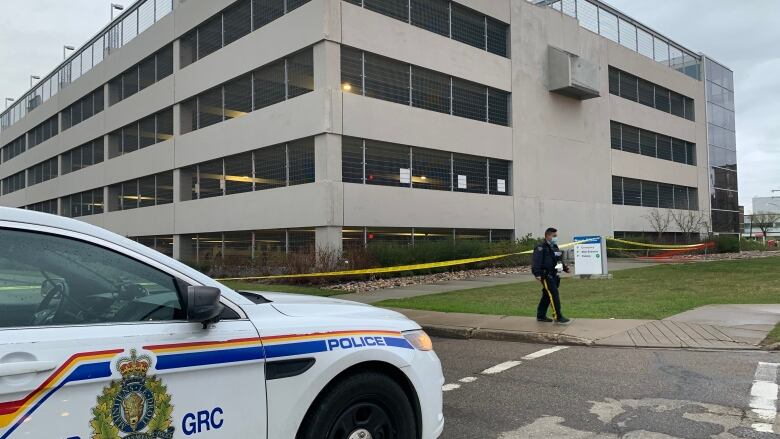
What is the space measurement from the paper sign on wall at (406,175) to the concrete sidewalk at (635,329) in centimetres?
1187

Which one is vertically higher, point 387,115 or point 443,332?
point 387,115

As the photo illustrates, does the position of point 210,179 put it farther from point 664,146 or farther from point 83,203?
point 664,146

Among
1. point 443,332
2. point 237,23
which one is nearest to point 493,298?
point 443,332

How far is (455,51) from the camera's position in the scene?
23922 millimetres

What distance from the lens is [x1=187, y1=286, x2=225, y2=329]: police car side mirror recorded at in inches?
98.7

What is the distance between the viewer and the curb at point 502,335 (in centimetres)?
832

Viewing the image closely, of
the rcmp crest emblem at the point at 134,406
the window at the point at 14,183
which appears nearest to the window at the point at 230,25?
the rcmp crest emblem at the point at 134,406

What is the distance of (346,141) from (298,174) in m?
2.24

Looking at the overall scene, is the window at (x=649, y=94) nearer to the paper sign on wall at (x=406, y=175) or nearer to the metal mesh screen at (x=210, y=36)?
the paper sign on wall at (x=406, y=175)

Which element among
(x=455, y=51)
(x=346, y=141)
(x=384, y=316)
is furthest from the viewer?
(x=455, y=51)

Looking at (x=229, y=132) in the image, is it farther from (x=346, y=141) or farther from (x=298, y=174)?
(x=346, y=141)

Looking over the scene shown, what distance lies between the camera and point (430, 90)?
23281 millimetres

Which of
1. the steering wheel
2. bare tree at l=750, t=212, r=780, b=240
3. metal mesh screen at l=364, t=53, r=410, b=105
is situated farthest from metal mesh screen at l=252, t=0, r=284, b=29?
bare tree at l=750, t=212, r=780, b=240

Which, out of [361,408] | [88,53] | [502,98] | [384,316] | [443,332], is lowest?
[443,332]
